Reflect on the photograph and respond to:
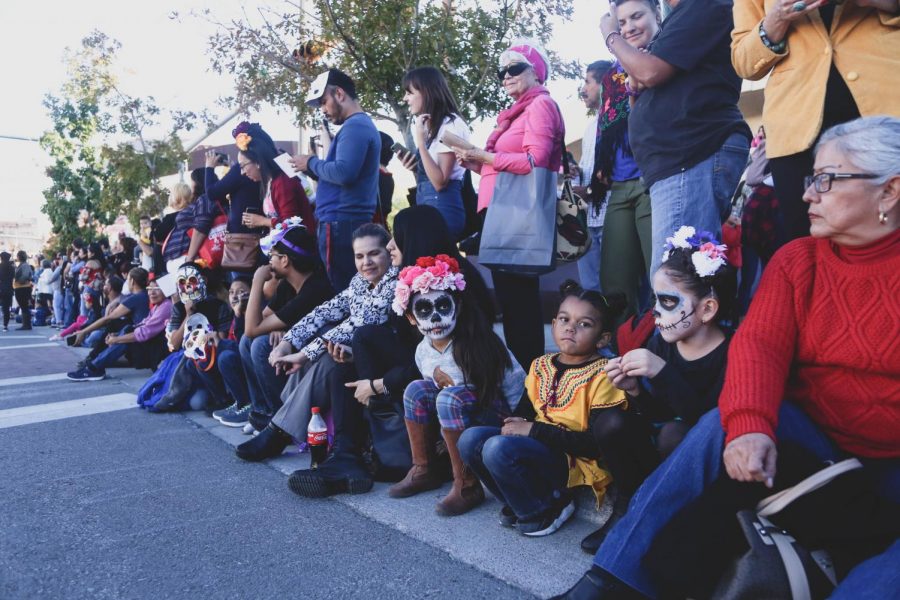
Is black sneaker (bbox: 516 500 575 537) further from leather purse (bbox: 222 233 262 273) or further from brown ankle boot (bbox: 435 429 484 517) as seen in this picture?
leather purse (bbox: 222 233 262 273)

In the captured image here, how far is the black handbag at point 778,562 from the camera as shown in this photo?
1.68 meters

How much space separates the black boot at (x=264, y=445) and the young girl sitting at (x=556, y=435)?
160 cm

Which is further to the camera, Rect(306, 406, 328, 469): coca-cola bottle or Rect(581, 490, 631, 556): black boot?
Rect(306, 406, 328, 469): coca-cola bottle

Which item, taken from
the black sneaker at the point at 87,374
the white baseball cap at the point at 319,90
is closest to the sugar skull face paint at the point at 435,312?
the white baseball cap at the point at 319,90

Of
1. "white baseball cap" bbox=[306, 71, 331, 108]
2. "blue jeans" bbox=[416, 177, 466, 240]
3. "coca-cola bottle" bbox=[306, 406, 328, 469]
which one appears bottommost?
"coca-cola bottle" bbox=[306, 406, 328, 469]

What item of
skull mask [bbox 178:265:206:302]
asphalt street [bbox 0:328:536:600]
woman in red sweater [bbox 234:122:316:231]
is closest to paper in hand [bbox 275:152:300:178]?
woman in red sweater [bbox 234:122:316:231]

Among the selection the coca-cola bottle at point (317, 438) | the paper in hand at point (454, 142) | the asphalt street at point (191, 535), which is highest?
the paper in hand at point (454, 142)

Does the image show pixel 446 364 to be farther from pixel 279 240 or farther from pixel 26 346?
pixel 26 346

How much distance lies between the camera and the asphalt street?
2432 millimetres

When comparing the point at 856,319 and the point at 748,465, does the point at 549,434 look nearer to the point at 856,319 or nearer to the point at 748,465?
the point at 748,465

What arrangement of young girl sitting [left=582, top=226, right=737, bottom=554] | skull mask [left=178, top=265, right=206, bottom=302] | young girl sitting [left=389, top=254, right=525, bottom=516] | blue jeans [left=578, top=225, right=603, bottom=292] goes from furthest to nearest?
1. skull mask [left=178, top=265, right=206, bottom=302]
2. blue jeans [left=578, top=225, right=603, bottom=292]
3. young girl sitting [left=389, top=254, right=525, bottom=516]
4. young girl sitting [left=582, top=226, right=737, bottom=554]

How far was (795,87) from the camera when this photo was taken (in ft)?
7.97

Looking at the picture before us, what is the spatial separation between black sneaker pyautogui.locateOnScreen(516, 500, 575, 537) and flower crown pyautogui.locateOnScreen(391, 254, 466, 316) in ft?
3.76

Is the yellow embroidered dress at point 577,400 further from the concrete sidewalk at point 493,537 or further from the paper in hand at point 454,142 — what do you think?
the paper in hand at point 454,142
